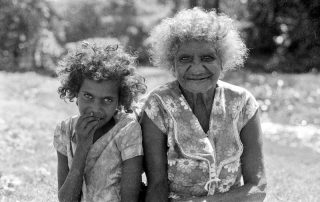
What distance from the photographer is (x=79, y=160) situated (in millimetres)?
3082

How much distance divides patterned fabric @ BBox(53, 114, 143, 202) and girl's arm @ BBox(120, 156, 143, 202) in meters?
0.05

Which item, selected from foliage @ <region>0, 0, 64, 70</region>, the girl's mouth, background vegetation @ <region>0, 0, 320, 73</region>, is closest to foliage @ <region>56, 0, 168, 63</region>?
background vegetation @ <region>0, 0, 320, 73</region>

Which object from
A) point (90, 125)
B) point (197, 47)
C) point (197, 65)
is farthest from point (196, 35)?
point (90, 125)

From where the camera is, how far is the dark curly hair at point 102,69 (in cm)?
311

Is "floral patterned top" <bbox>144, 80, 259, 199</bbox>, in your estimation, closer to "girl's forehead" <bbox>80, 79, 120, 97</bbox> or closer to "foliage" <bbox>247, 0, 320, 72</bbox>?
"girl's forehead" <bbox>80, 79, 120, 97</bbox>

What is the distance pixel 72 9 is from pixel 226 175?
1396 cm

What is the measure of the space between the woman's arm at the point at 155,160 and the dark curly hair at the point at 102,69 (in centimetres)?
22

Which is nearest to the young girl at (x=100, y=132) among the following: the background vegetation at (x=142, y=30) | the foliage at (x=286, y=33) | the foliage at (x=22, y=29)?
the background vegetation at (x=142, y=30)

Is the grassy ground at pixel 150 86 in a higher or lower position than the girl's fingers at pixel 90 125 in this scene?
lower

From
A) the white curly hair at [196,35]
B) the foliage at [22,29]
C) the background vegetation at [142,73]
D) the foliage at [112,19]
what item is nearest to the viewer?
the white curly hair at [196,35]

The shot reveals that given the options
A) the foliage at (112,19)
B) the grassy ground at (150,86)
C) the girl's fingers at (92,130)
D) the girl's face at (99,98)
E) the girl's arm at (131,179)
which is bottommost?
the grassy ground at (150,86)

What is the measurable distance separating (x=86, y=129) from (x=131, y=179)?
1.29 ft

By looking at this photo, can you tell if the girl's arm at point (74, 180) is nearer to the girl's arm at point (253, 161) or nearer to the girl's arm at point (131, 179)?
the girl's arm at point (131, 179)

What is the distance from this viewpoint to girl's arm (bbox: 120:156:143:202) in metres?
3.10
